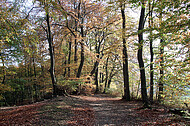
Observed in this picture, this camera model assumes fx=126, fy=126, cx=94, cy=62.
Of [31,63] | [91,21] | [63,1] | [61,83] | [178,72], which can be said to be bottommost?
[61,83]

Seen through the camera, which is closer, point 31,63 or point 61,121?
point 61,121

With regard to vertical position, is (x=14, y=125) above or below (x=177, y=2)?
below

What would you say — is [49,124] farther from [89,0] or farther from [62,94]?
[89,0]

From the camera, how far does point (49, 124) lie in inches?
201

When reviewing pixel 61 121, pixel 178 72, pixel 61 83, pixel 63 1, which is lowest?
pixel 61 121

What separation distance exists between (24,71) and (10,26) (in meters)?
20.0

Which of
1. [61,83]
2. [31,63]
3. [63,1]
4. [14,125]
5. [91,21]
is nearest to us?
[14,125]

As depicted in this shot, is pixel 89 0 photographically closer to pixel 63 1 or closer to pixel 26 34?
pixel 63 1

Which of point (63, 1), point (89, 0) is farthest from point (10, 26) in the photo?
point (89, 0)

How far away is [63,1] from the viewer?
14.0m

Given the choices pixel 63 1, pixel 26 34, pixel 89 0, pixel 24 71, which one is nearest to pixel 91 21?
pixel 89 0

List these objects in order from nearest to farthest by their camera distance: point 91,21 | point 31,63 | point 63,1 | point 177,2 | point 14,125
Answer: point 177,2 → point 14,125 → point 63,1 → point 91,21 → point 31,63

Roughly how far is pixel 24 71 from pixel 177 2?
24.5 m

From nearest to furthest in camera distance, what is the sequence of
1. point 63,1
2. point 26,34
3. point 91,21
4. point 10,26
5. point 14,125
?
point 14,125 < point 10,26 < point 26,34 < point 63,1 < point 91,21
